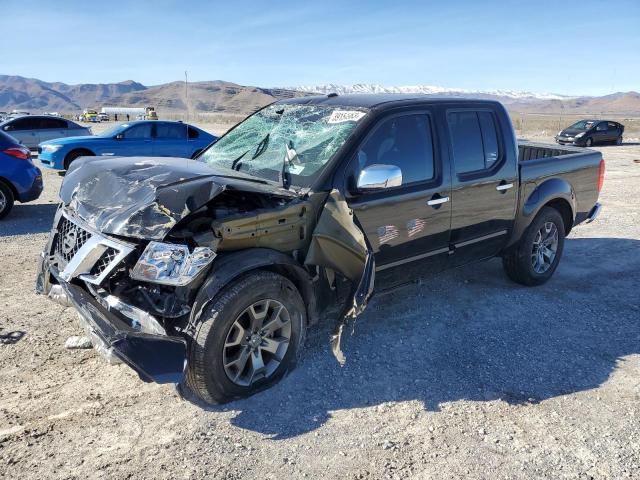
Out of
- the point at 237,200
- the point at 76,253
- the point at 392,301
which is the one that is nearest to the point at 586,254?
the point at 392,301

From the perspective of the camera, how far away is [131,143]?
1305cm

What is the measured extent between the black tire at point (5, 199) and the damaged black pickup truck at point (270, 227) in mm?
5272

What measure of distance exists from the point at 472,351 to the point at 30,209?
831 centimetres

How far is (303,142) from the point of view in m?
4.12

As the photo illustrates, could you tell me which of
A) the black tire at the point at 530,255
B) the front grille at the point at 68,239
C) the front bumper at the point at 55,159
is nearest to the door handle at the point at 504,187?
the black tire at the point at 530,255

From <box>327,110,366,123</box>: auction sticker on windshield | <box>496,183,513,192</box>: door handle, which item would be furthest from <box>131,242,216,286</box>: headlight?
<box>496,183,513,192</box>: door handle

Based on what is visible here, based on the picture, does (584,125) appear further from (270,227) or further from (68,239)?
(68,239)

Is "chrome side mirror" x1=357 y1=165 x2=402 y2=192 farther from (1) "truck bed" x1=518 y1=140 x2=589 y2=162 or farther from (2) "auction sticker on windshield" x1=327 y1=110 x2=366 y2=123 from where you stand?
(1) "truck bed" x1=518 y1=140 x2=589 y2=162

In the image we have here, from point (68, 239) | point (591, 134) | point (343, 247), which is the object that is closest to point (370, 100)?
point (343, 247)

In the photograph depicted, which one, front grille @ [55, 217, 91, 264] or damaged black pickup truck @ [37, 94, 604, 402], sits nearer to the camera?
damaged black pickup truck @ [37, 94, 604, 402]

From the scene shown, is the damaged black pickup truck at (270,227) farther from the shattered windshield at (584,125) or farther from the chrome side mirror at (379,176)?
the shattered windshield at (584,125)

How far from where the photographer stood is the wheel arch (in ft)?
10.2

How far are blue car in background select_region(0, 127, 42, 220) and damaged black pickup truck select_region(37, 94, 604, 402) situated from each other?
5150mm

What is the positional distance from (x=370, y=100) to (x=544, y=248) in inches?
109
